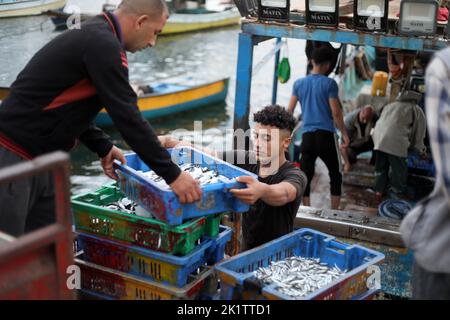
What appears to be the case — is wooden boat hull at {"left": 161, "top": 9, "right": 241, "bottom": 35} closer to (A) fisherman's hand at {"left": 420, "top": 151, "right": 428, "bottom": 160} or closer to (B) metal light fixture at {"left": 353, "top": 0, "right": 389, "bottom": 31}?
(A) fisherman's hand at {"left": 420, "top": 151, "right": 428, "bottom": 160}

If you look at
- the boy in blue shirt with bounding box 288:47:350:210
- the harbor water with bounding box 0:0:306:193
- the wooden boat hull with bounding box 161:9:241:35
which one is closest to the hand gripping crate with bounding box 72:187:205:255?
the harbor water with bounding box 0:0:306:193

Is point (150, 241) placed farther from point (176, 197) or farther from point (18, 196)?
point (18, 196)

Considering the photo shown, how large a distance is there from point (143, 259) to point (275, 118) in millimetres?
1554

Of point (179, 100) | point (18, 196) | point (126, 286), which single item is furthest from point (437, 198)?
point (179, 100)

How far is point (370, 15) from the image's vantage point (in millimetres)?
5309

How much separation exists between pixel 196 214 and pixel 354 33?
2837mm

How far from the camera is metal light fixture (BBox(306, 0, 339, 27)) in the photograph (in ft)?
17.7

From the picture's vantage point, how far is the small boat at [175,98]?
16.2 m

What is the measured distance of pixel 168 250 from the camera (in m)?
3.50

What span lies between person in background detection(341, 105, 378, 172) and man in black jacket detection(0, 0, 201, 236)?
561 cm
